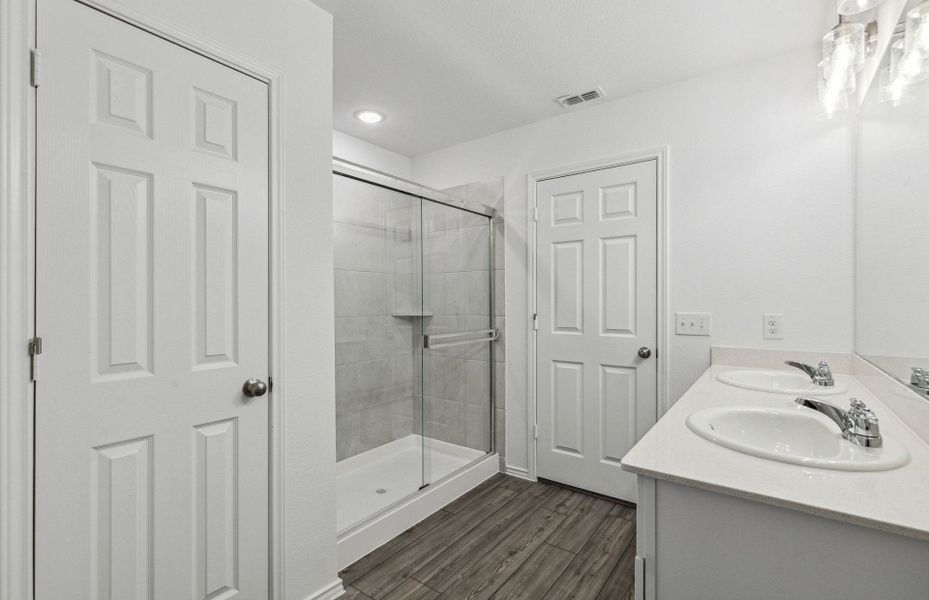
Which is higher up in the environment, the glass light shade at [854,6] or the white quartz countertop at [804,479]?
the glass light shade at [854,6]

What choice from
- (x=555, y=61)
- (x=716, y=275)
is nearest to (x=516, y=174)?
(x=555, y=61)

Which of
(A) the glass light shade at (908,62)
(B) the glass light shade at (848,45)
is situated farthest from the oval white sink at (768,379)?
(B) the glass light shade at (848,45)

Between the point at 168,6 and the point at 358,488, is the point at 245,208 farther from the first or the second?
the point at 358,488

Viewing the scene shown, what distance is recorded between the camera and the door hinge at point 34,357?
1.09 m

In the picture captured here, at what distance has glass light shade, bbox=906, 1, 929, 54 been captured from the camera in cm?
112

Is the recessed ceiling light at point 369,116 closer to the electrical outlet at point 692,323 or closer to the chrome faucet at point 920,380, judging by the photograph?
the electrical outlet at point 692,323

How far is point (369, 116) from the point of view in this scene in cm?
278

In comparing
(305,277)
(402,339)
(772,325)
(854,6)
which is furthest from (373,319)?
(854,6)

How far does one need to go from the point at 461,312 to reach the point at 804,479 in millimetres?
2082

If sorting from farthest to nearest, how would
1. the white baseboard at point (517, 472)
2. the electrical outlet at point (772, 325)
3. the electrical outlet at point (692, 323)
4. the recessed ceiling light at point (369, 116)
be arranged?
the white baseboard at point (517, 472) < the recessed ceiling light at point (369, 116) < the electrical outlet at point (692, 323) < the electrical outlet at point (772, 325)

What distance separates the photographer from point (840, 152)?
Result: 6.48ft

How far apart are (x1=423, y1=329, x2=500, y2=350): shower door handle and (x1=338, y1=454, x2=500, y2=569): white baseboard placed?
2.62ft

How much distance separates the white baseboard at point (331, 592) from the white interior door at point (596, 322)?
1.49 metres

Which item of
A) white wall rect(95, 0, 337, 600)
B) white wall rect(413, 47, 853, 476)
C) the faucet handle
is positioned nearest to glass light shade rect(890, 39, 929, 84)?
white wall rect(413, 47, 853, 476)
